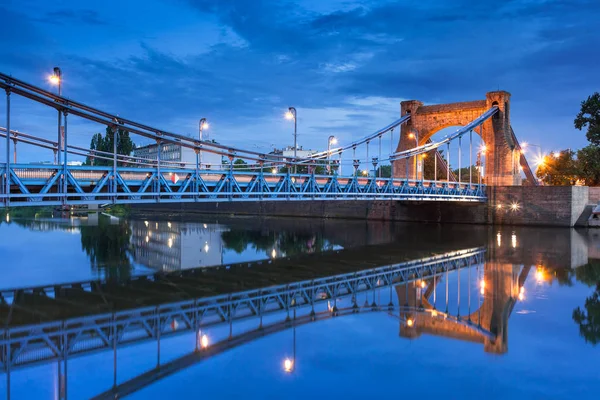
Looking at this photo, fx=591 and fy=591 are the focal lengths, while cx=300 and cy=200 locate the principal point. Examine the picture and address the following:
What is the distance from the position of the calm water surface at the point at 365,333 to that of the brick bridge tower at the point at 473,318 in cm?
4

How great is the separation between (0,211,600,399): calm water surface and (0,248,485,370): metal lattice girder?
1.54 feet

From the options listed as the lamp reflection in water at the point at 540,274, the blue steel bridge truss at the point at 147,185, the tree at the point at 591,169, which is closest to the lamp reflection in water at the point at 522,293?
the lamp reflection in water at the point at 540,274

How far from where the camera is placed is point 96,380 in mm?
8500

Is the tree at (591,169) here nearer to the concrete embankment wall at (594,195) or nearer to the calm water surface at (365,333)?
the concrete embankment wall at (594,195)

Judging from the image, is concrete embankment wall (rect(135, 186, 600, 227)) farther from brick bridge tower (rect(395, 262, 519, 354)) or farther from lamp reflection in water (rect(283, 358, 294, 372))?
lamp reflection in water (rect(283, 358, 294, 372))

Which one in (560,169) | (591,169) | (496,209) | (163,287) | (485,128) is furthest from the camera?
(560,169)

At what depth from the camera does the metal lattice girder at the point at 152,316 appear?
33.3 feet

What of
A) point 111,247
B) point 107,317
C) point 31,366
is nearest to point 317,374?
point 31,366

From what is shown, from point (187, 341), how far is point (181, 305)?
314 cm

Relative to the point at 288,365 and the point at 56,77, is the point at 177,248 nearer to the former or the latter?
the point at 56,77

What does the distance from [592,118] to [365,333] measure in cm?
4006

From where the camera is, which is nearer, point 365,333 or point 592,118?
point 365,333

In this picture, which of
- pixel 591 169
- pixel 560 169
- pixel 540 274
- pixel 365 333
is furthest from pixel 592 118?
pixel 365 333

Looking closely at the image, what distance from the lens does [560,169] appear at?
5853cm
